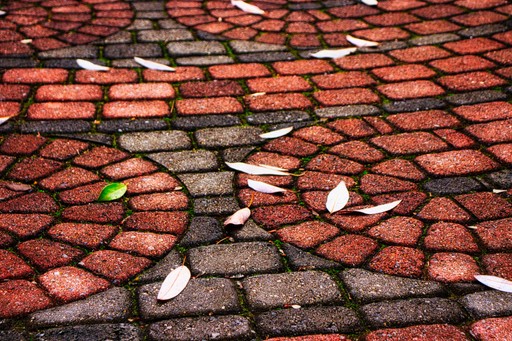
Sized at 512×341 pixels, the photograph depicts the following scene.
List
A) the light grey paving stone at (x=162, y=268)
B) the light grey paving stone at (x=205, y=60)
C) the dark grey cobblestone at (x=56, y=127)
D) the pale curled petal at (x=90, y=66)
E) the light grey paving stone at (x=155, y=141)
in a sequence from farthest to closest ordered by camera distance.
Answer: the light grey paving stone at (x=205, y=60)
the pale curled petal at (x=90, y=66)
the dark grey cobblestone at (x=56, y=127)
the light grey paving stone at (x=155, y=141)
the light grey paving stone at (x=162, y=268)

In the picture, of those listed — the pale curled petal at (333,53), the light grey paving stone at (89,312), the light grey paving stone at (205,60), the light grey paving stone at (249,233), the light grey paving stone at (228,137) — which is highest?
the pale curled petal at (333,53)

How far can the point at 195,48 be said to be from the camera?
12.8 feet

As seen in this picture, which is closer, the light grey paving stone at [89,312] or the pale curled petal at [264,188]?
the light grey paving stone at [89,312]

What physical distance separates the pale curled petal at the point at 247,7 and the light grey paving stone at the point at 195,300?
107 inches

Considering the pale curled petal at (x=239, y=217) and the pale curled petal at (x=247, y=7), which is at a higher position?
the pale curled petal at (x=247, y=7)

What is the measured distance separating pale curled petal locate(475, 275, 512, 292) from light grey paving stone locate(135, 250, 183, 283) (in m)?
1.01

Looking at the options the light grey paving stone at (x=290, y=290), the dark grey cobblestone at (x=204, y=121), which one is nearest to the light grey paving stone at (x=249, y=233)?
the light grey paving stone at (x=290, y=290)

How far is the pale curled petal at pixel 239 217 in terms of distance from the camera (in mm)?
2414

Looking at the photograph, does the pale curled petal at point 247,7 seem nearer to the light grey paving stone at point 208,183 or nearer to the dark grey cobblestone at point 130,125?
the dark grey cobblestone at point 130,125

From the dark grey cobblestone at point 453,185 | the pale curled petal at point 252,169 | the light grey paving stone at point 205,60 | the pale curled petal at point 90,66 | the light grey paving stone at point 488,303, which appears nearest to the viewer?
the light grey paving stone at point 488,303

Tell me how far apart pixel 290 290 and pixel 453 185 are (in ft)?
3.06

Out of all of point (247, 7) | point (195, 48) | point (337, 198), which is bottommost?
point (337, 198)

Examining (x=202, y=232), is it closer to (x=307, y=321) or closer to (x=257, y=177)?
(x=257, y=177)

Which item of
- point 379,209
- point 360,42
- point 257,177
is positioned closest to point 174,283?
point 257,177
